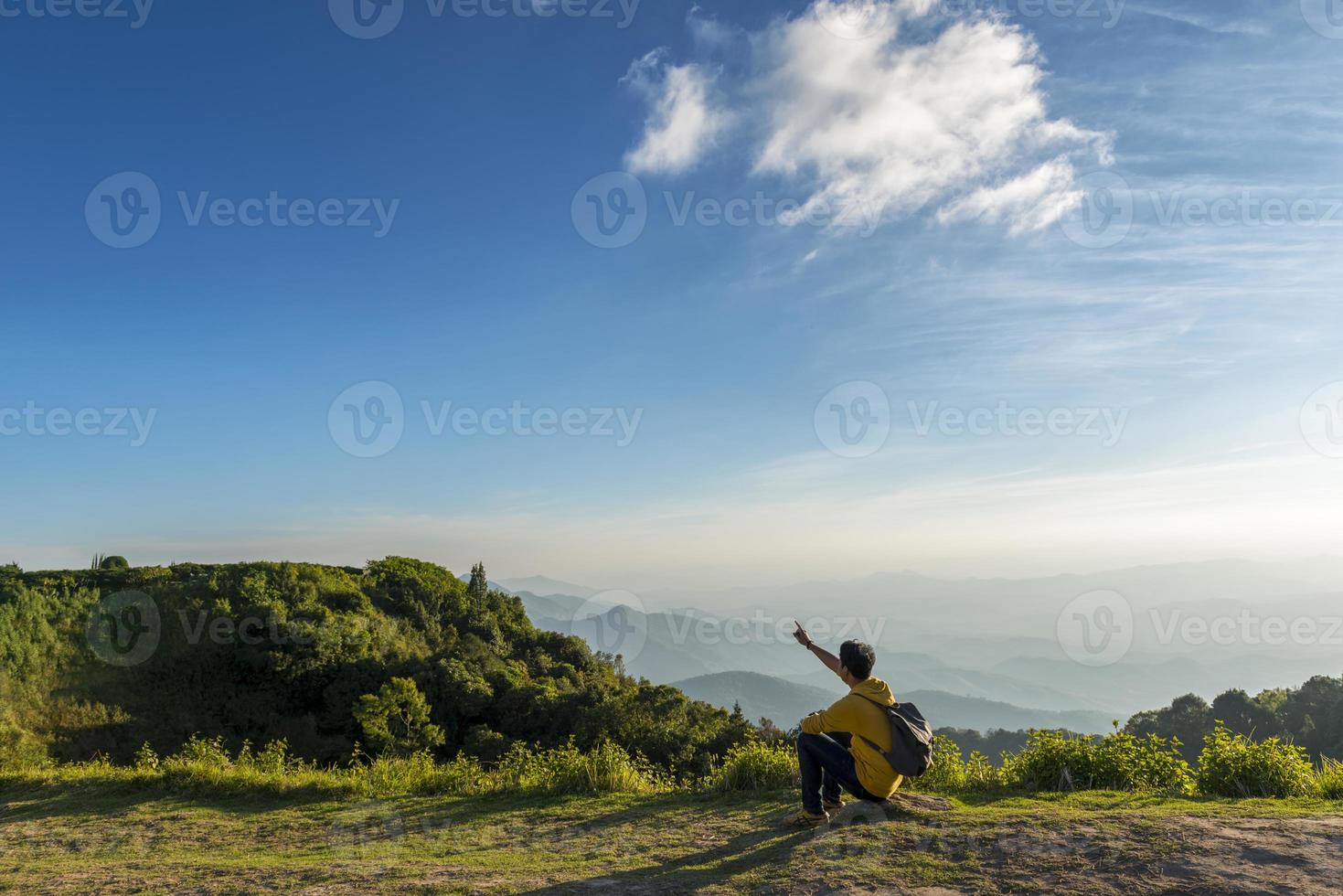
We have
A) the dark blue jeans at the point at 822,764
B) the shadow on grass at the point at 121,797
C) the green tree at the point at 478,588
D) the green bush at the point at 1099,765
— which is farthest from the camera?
the green tree at the point at 478,588

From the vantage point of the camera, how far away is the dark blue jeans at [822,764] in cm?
595

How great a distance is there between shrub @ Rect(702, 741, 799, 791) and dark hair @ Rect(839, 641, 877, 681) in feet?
8.84

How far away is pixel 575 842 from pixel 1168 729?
7288cm

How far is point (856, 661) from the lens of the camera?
5984 mm

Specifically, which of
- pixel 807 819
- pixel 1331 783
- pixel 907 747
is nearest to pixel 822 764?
pixel 807 819

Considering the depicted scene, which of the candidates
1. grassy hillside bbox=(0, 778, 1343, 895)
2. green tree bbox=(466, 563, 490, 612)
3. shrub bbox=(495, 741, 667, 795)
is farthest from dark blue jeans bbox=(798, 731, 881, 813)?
green tree bbox=(466, 563, 490, 612)

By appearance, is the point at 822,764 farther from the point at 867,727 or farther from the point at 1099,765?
the point at 1099,765

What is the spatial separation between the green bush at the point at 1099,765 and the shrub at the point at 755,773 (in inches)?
98.3

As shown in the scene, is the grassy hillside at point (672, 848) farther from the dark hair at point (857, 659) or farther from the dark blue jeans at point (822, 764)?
the dark hair at point (857, 659)

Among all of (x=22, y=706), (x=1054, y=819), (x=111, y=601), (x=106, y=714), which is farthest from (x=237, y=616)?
(x=1054, y=819)

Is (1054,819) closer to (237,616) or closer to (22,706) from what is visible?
(22,706)

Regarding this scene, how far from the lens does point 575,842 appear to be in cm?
630

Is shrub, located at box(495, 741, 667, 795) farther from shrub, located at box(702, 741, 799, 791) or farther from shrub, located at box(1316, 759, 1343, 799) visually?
shrub, located at box(1316, 759, 1343, 799)

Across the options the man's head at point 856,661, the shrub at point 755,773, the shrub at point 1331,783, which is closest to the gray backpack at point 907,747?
the man's head at point 856,661
